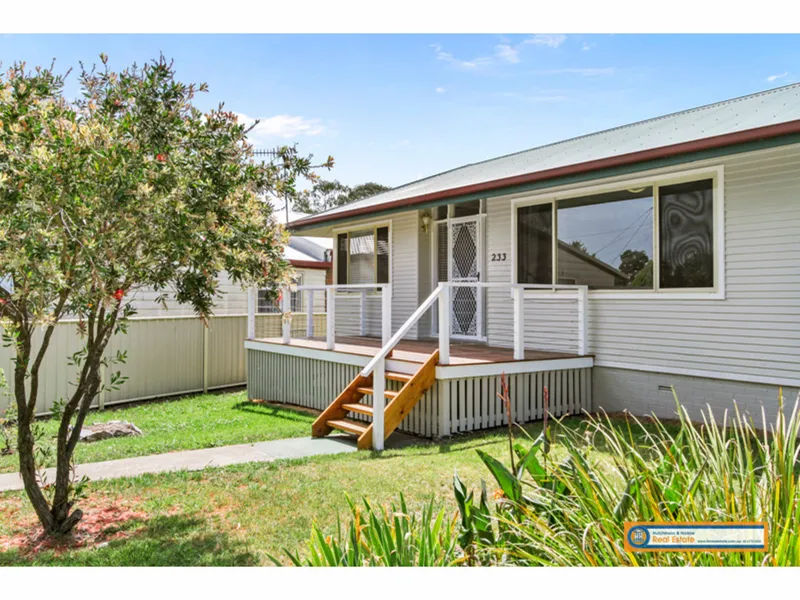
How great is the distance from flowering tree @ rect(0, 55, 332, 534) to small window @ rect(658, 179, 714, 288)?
16.0 feet

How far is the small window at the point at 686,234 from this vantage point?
23.7 feet

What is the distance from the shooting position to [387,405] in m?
7.23

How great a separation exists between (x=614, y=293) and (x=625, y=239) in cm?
74

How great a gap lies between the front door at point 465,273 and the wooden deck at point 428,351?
36 cm

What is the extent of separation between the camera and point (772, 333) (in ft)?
22.0

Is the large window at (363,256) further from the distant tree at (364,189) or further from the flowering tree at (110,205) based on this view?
the distant tree at (364,189)

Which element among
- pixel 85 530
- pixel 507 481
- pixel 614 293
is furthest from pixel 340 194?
pixel 507 481

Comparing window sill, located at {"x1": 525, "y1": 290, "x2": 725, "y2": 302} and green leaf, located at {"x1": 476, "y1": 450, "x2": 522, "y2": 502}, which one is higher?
window sill, located at {"x1": 525, "y1": 290, "x2": 725, "y2": 302}

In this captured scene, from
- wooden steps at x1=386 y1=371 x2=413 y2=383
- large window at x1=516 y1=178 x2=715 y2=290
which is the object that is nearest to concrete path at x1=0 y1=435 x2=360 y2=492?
wooden steps at x1=386 y1=371 x2=413 y2=383

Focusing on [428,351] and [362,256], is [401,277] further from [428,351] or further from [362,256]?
[428,351]

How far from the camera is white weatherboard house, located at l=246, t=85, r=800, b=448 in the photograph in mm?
6703

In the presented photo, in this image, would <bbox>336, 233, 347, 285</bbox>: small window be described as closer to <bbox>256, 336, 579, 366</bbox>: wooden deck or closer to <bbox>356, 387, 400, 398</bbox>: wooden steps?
<bbox>256, 336, 579, 366</bbox>: wooden deck
